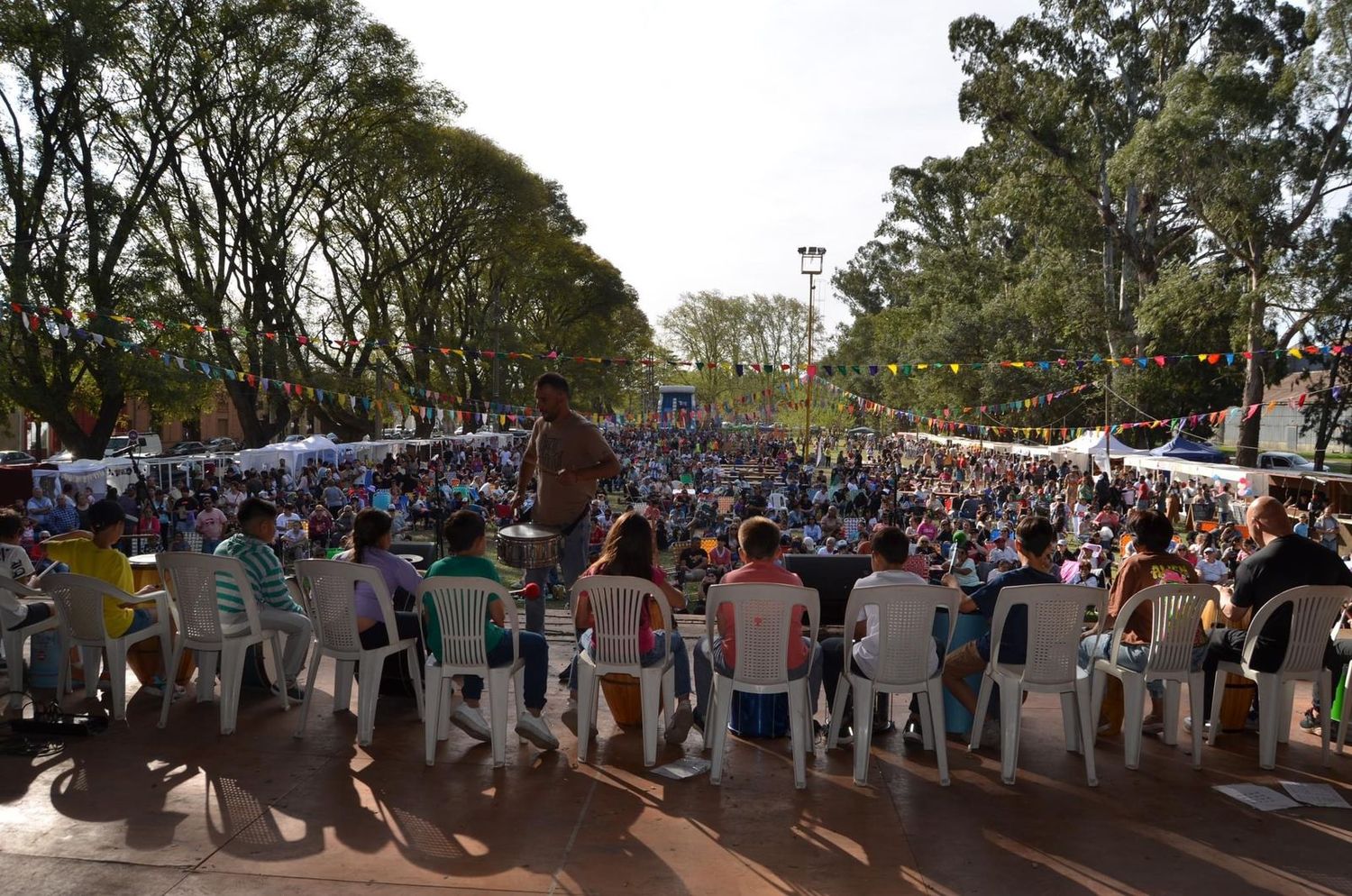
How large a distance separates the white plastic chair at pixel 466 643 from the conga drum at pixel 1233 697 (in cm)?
303

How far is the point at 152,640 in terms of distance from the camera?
4.73 meters

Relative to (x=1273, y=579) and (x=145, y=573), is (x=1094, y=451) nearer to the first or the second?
(x=1273, y=579)

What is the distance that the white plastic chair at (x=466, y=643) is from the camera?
373 cm

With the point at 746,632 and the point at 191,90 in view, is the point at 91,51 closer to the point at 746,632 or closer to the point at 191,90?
the point at 191,90

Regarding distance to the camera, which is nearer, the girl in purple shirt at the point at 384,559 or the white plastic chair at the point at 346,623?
the white plastic chair at the point at 346,623

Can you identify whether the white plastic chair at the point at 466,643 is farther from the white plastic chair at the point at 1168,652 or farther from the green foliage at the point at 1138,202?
the green foliage at the point at 1138,202

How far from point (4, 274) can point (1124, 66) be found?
26.3 metres

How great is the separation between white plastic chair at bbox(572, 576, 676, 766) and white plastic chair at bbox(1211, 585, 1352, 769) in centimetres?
235

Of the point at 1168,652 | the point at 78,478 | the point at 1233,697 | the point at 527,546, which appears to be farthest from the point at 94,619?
the point at 78,478

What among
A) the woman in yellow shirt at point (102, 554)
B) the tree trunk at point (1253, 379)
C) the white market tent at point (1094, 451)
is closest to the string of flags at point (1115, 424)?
the tree trunk at point (1253, 379)

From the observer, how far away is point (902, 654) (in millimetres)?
3676

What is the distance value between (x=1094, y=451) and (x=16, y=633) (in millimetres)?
23328

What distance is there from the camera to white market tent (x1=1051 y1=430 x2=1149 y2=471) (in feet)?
75.7

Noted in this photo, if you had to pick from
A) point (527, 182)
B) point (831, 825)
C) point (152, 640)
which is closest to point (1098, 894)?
point (831, 825)
